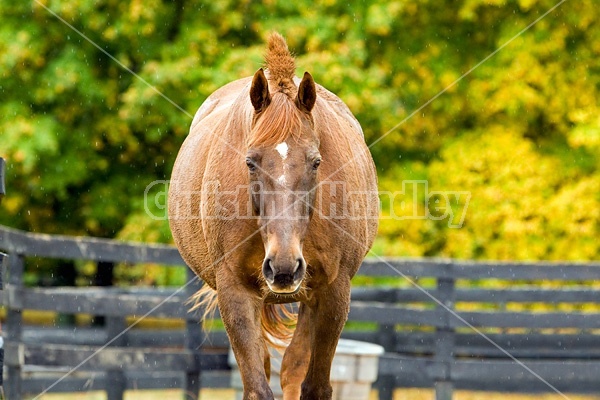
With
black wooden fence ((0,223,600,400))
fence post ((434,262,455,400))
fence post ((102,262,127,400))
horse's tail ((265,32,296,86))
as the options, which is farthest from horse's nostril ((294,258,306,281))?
fence post ((434,262,455,400))

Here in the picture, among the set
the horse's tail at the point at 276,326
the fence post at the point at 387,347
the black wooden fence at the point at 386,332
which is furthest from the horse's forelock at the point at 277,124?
the fence post at the point at 387,347

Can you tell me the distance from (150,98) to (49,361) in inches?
208

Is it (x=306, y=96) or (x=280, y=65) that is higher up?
(x=280, y=65)

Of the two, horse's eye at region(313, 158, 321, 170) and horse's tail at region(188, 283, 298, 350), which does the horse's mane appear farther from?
horse's tail at region(188, 283, 298, 350)

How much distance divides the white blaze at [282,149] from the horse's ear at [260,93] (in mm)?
314

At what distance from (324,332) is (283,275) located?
104 cm

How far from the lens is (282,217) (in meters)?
4.05

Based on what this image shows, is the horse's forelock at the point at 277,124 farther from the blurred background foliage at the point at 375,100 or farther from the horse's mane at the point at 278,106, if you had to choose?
the blurred background foliage at the point at 375,100

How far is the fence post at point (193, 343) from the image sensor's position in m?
7.66

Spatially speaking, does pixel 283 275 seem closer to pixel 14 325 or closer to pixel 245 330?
pixel 245 330

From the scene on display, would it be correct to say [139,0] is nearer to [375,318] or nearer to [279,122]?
[375,318]

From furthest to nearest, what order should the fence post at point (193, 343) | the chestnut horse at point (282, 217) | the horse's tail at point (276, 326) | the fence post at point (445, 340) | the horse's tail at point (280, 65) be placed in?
the fence post at point (445, 340)
the fence post at point (193, 343)
the horse's tail at point (276, 326)
the horse's tail at point (280, 65)
the chestnut horse at point (282, 217)

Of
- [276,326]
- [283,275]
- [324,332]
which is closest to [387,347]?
[276,326]

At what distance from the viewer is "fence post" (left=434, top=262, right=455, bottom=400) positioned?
7945 mm
